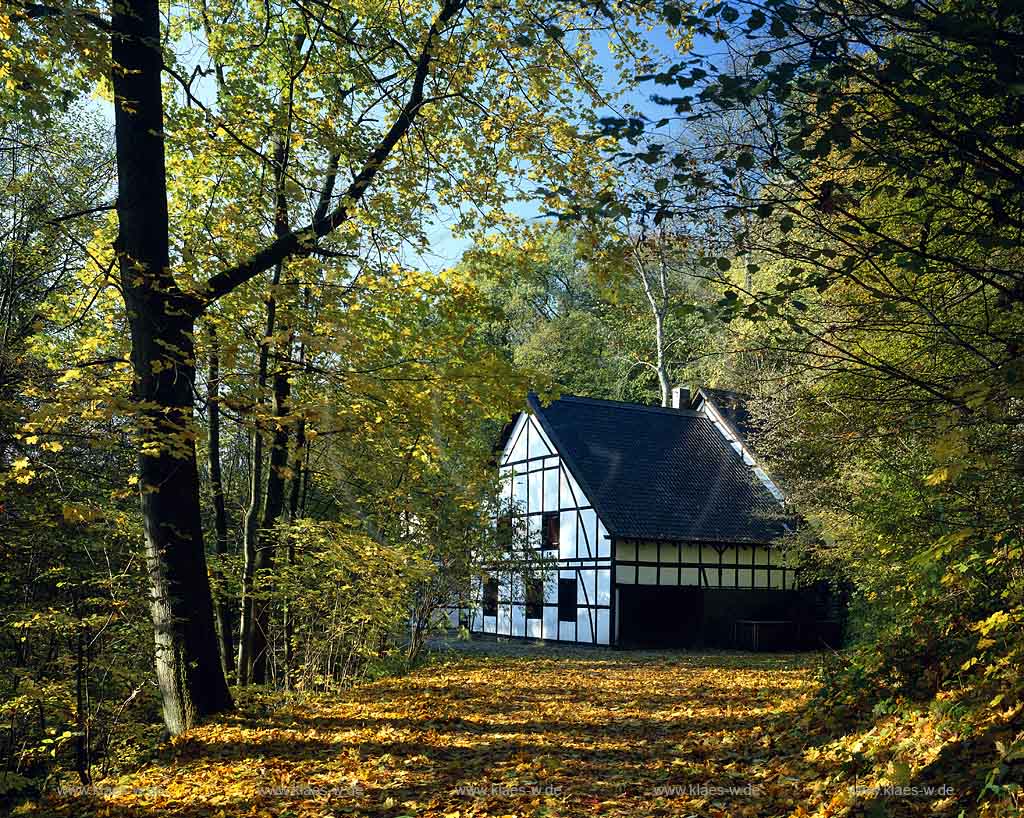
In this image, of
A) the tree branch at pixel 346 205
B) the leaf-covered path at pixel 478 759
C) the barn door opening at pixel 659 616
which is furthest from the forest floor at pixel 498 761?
the barn door opening at pixel 659 616

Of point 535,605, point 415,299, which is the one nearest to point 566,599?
point 535,605

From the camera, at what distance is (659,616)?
2245 centimetres

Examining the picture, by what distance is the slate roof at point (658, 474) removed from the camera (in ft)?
73.9

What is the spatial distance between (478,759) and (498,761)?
0.20 meters

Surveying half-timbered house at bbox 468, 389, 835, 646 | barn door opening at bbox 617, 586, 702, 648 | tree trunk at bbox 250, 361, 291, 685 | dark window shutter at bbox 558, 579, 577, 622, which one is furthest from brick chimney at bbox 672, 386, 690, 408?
tree trunk at bbox 250, 361, 291, 685

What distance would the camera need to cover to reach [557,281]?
4538 cm

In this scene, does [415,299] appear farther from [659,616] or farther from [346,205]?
[659,616]

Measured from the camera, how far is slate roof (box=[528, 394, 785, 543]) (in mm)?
22531

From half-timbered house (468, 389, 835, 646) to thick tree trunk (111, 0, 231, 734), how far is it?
38.8ft

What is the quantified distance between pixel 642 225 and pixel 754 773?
3.79 m

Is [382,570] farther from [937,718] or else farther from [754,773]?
[937,718]

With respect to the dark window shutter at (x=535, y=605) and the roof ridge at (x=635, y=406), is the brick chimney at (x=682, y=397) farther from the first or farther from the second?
the dark window shutter at (x=535, y=605)

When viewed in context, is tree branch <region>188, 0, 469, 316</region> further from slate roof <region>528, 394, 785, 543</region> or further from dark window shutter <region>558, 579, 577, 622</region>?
dark window shutter <region>558, 579, 577, 622</region>

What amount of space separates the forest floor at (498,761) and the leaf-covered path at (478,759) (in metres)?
0.02
